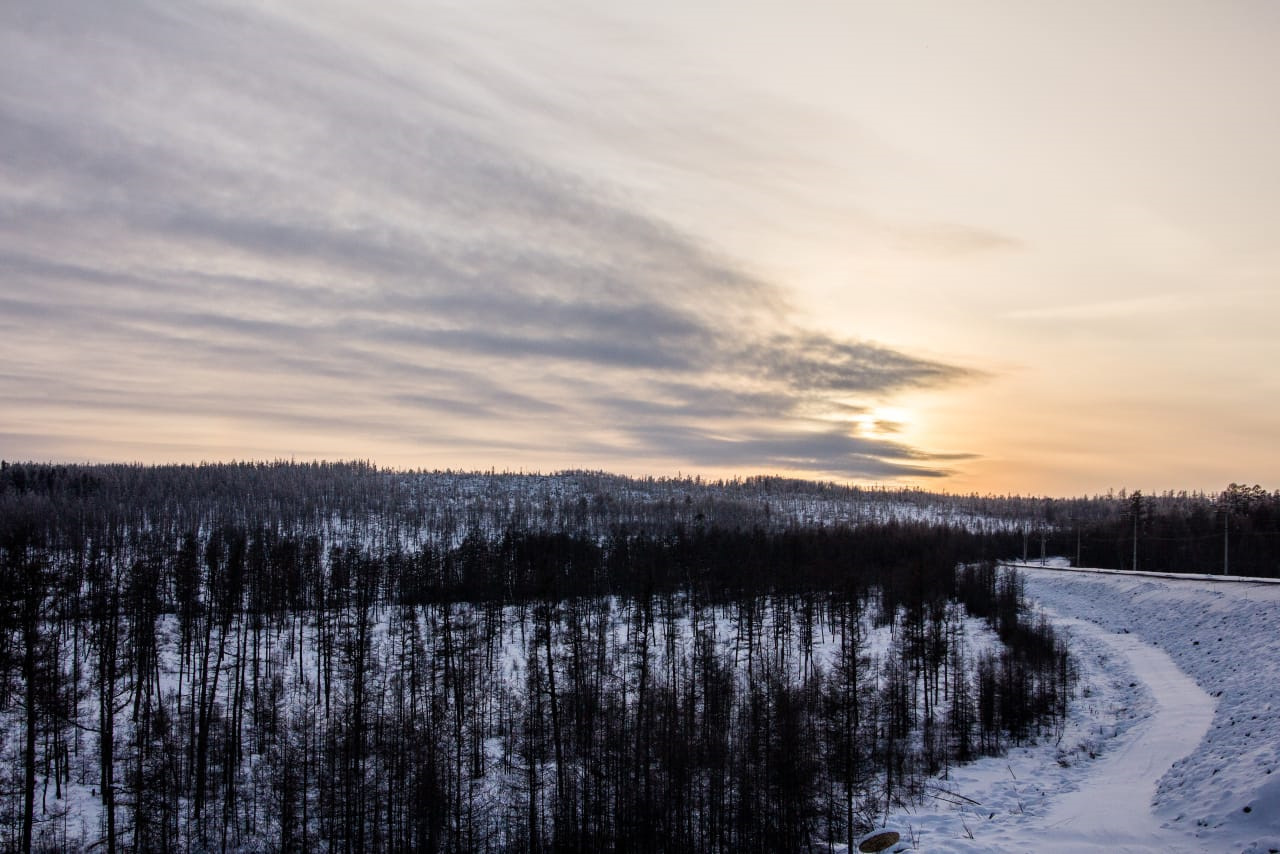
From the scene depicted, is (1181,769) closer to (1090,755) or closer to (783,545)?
(1090,755)

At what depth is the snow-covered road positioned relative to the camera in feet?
69.5

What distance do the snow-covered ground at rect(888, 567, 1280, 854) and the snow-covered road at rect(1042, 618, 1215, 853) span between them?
9 centimetres

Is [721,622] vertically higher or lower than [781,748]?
lower

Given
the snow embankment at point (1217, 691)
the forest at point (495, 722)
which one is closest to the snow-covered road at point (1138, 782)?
the snow embankment at point (1217, 691)

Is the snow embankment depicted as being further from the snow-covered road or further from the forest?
the forest

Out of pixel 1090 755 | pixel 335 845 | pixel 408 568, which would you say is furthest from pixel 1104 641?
pixel 408 568

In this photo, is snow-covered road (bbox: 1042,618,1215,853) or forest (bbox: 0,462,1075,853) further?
forest (bbox: 0,462,1075,853)

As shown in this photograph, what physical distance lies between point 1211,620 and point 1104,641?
680 inches

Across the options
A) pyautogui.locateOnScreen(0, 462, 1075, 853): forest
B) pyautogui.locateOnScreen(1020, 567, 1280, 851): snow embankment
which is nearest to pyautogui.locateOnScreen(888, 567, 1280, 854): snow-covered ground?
pyautogui.locateOnScreen(1020, 567, 1280, 851): snow embankment

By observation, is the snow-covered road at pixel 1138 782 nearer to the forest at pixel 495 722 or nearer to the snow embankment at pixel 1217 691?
the snow embankment at pixel 1217 691

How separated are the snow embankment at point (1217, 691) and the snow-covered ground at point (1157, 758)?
0.08 m

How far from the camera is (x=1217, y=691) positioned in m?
37.2

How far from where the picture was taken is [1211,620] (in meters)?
48.9

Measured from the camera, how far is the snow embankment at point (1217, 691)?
19.6m
